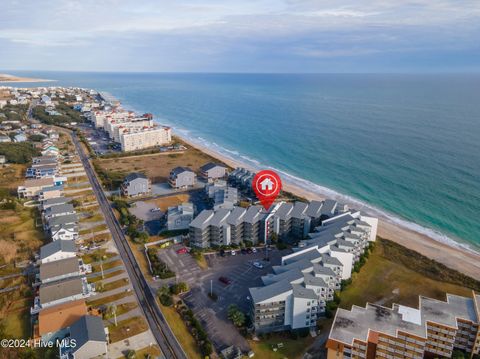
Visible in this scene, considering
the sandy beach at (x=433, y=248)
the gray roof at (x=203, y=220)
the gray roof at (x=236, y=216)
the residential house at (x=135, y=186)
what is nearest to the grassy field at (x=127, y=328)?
the gray roof at (x=203, y=220)

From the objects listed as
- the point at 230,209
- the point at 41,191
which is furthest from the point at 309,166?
the point at 41,191

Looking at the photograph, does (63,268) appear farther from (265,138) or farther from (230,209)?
(265,138)

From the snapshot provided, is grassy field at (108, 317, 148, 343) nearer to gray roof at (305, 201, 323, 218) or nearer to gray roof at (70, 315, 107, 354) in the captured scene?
gray roof at (70, 315, 107, 354)

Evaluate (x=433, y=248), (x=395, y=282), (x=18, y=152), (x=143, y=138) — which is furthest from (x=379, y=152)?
(x=18, y=152)

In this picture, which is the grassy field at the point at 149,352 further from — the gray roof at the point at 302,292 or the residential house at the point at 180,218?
the residential house at the point at 180,218

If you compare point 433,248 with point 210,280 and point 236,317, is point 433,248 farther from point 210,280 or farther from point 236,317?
point 236,317
